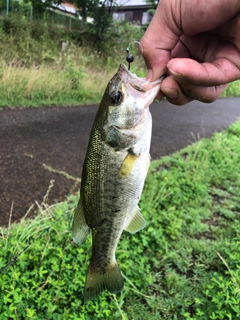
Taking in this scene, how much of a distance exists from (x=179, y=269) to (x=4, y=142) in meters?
3.63

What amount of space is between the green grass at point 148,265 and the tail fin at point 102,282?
743mm

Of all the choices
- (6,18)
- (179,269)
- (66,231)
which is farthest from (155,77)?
(6,18)

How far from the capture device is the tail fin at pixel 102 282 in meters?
1.86

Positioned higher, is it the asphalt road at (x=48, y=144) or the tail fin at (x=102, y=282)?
the tail fin at (x=102, y=282)

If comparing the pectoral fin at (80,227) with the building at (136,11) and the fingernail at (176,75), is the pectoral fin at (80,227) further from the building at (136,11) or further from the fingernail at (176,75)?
the building at (136,11)

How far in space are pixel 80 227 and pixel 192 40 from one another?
1.36 m

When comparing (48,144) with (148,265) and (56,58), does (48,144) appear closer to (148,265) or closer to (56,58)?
(148,265)

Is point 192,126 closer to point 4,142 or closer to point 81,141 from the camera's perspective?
point 81,141

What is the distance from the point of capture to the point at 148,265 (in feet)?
10.3

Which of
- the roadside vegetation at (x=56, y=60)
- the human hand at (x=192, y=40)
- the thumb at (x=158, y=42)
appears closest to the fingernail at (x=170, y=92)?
the human hand at (x=192, y=40)

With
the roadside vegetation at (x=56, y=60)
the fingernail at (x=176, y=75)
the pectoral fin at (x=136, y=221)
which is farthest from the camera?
the roadside vegetation at (x=56, y=60)

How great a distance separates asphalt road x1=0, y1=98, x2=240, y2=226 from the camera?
420 centimetres

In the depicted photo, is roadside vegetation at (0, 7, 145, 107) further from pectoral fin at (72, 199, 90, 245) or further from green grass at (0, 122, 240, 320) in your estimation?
pectoral fin at (72, 199, 90, 245)

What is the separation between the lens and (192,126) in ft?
29.4
